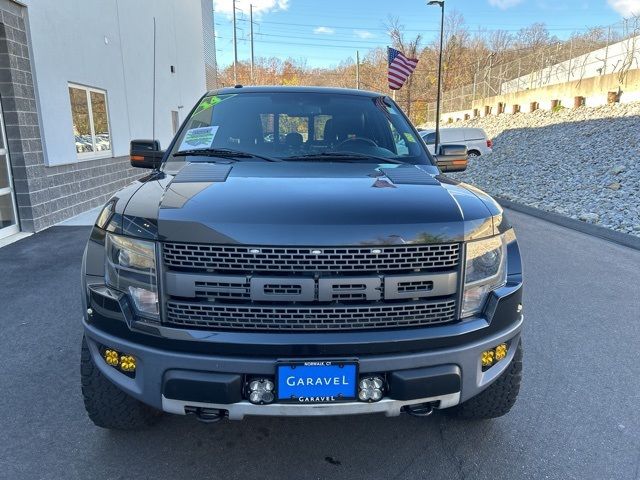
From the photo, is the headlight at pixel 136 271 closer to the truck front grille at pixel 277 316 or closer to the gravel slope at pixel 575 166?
the truck front grille at pixel 277 316

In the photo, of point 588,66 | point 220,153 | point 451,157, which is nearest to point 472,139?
point 588,66

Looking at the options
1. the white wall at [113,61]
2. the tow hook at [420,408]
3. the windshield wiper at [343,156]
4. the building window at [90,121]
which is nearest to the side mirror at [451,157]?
the windshield wiper at [343,156]

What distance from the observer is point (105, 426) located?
2.35 m

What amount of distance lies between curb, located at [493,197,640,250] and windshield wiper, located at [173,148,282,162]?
5941mm

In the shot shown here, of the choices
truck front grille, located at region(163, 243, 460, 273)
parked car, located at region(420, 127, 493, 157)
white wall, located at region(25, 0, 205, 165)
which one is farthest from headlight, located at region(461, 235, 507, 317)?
parked car, located at region(420, 127, 493, 157)

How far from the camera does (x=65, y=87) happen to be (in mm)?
7867

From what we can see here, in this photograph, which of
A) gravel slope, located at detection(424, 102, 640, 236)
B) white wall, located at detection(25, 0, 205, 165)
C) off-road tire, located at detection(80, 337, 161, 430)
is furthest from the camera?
gravel slope, located at detection(424, 102, 640, 236)

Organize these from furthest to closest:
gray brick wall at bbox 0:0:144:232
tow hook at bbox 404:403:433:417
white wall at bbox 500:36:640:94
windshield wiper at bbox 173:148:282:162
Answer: white wall at bbox 500:36:640:94, gray brick wall at bbox 0:0:144:232, windshield wiper at bbox 173:148:282:162, tow hook at bbox 404:403:433:417

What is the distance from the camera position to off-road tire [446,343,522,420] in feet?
7.93

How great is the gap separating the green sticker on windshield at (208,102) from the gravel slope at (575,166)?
6553 millimetres

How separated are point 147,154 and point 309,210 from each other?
212 cm

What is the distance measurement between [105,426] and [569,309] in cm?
384

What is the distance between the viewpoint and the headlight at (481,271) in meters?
2.04

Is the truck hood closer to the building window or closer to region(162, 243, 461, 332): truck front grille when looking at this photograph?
region(162, 243, 461, 332): truck front grille
